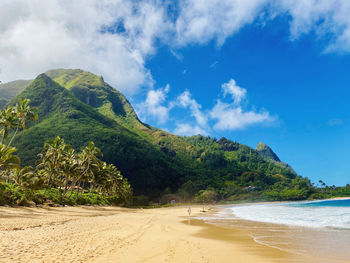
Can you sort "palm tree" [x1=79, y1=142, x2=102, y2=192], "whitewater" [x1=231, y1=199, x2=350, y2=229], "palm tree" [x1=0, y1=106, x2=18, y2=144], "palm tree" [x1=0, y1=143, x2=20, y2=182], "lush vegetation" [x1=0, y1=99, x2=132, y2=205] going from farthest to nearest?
1. "palm tree" [x1=79, y1=142, x2=102, y2=192]
2. "palm tree" [x1=0, y1=106, x2=18, y2=144]
3. "lush vegetation" [x1=0, y1=99, x2=132, y2=205]
4. "palm tree" [x1=0, y1=143, x2=20, y2=182]
5. "whitewater" [x1=231, y1=199, x2=350, y2=229]

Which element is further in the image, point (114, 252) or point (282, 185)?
point (282, 185)

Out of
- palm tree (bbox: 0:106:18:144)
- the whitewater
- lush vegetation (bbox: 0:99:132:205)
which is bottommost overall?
the whitewater

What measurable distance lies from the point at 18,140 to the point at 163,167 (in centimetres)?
10024

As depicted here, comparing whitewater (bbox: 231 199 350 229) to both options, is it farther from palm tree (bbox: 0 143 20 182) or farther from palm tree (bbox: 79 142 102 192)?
palm tree (bbox: 79 142 102 192)

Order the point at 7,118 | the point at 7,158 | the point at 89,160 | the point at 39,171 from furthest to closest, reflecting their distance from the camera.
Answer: the point at 89,160 < the point at 39,171 < the point at 7,118 < the point at 7,158

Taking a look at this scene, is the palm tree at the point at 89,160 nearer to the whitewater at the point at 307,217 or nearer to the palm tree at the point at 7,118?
the palm tree at the point at 7,118

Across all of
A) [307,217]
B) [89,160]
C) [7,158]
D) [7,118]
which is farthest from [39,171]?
[307,217]

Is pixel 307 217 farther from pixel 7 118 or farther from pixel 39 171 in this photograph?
pixel 7 118

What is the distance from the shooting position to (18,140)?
416 ft

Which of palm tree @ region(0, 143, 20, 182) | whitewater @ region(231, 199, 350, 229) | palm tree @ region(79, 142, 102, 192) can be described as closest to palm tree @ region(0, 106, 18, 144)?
palm tree @ region(0, 143, 20, 182)

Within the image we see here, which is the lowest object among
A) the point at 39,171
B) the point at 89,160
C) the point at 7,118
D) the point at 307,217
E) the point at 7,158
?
the point at 307,217

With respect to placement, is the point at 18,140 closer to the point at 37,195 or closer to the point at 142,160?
the point at 142,160

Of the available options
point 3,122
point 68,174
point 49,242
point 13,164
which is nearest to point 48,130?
point 68,174

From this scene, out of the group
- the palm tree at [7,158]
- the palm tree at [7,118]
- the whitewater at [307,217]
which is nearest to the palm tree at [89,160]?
the palm tree at [7,118]
